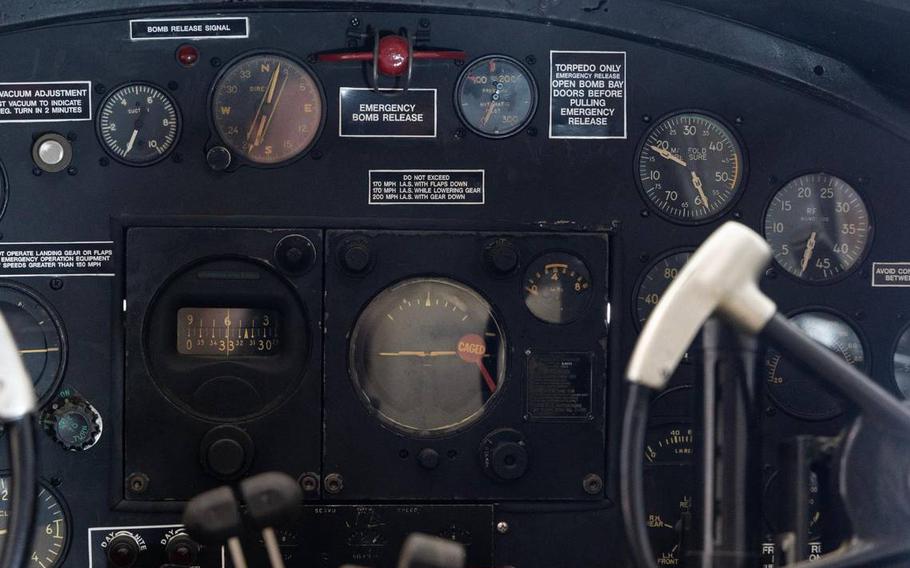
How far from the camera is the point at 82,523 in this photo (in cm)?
323

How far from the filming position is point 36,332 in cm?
323

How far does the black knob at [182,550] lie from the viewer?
3.17 meters

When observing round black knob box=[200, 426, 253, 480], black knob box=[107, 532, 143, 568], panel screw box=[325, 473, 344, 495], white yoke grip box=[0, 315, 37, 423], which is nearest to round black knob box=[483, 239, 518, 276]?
panel screw box=[325, 473, 344, 495]

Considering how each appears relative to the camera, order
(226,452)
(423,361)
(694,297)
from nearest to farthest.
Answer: (694,297) → (226,452) → (423,361)

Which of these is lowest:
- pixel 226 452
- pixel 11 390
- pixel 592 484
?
pixel 592 484

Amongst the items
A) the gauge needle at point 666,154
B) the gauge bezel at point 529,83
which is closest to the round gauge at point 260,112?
the gauge bezel at point 529,83

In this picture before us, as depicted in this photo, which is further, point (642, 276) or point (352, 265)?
point (642, 276)

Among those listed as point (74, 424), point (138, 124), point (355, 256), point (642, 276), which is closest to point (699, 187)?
point (642, 276)

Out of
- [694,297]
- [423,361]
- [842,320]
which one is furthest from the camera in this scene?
[842,320]

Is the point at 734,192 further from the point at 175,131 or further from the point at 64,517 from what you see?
the point at 64,517

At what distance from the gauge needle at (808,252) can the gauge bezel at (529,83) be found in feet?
2.77

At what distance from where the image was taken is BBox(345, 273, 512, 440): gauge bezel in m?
3.24

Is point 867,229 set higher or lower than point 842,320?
higher

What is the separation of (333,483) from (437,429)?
0.32m
